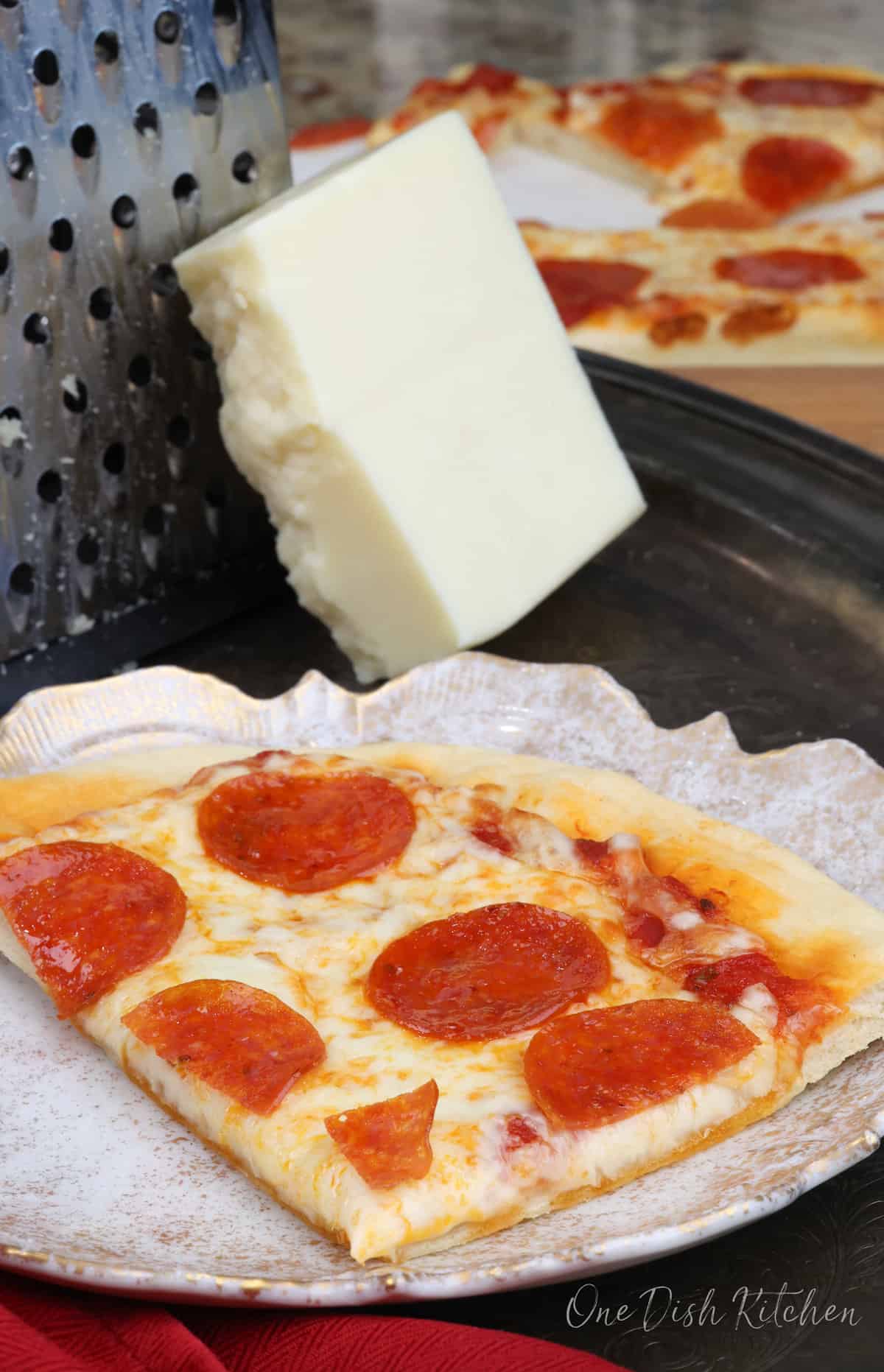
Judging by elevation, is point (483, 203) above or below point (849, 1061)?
above

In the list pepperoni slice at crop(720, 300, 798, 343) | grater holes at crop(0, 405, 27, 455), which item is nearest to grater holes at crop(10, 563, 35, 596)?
grater holes at crop(0, 405, 27, 455)

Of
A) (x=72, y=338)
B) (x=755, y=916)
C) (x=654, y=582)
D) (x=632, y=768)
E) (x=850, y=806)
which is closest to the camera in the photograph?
(x=755, y=916)

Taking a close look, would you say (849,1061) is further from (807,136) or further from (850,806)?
(807,136)

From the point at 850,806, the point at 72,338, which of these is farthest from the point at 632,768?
the point at 72,338

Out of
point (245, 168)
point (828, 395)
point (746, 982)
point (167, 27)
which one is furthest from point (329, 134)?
point (746, 982)

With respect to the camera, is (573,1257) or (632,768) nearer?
Answer: (573,1257)

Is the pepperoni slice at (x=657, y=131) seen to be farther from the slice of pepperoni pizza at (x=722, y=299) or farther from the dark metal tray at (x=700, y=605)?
the dark metal tray at (x=700, y=605)
